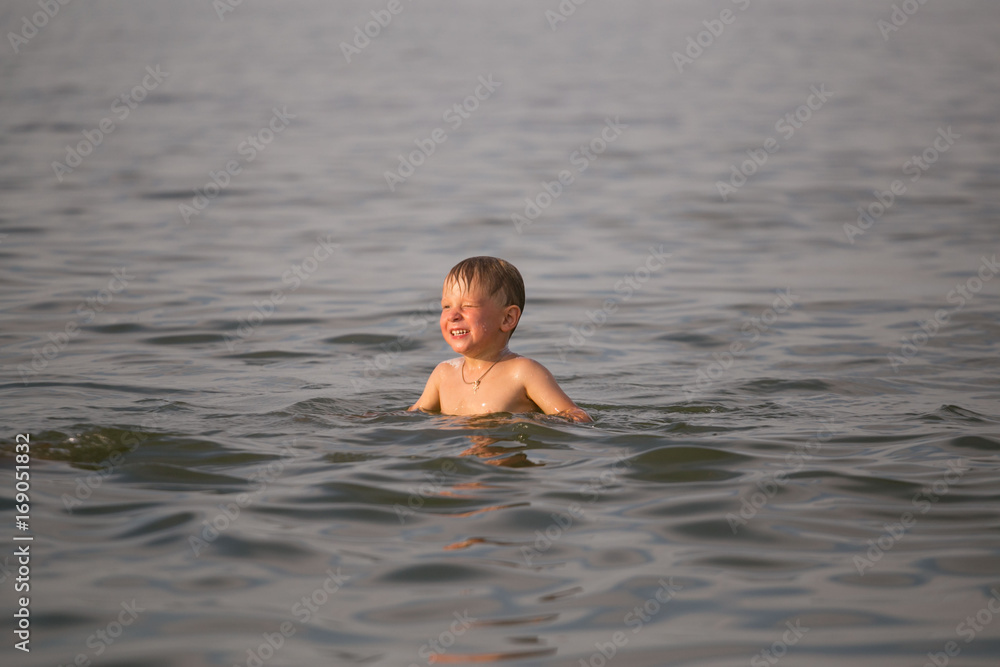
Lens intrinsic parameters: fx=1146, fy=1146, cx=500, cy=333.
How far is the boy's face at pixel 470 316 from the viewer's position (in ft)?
21.1

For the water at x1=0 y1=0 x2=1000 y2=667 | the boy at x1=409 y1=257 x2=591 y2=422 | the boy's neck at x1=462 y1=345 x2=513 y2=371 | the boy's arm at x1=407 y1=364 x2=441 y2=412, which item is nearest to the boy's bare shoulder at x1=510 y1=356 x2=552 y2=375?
the boy at x1=409 y1=257 x2=591 y2=422

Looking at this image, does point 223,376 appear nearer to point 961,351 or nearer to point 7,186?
point 961,351

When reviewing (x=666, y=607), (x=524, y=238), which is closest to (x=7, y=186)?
(x=524, y=238)

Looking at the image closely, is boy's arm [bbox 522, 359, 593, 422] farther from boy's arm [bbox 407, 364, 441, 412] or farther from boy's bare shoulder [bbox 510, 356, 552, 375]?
boy's arm [bbox 407, 364, 441, 412]

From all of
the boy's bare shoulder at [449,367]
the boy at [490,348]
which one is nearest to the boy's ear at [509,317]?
the boy at [490,348]

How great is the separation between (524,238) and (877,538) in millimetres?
9220

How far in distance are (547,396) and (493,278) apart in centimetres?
73

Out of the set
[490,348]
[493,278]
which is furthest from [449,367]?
[493,278]

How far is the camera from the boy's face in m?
6.42

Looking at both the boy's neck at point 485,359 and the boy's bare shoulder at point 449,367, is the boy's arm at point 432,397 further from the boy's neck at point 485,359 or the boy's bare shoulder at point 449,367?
the boy's neck at point 485,359

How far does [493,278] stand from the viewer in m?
6.44

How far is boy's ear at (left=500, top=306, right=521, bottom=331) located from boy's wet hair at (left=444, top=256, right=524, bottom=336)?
3 centimetres

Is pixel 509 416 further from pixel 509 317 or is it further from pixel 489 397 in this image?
pixel 509 317

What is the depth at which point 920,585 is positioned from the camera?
168 inches
